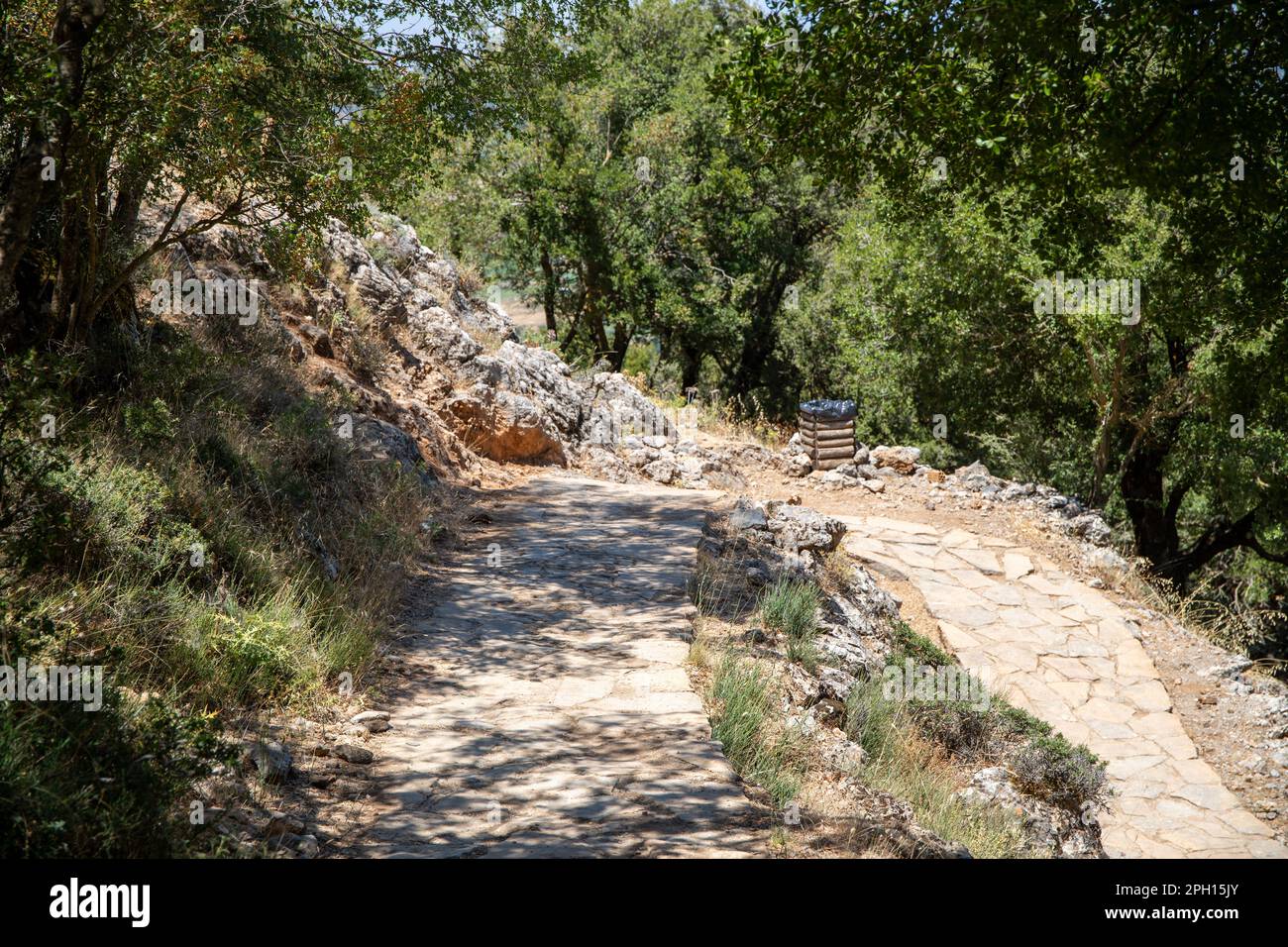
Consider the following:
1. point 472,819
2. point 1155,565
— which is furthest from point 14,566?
point 1155,565

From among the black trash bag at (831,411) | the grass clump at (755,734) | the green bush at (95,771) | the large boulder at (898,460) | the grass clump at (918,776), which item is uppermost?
the black trash bag at (831,411)

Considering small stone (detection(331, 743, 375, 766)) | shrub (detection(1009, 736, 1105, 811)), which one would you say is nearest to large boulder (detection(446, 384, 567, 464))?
shrub (detection(1009, 736, 1105, 811))

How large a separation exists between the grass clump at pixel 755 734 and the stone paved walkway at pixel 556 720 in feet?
0.41

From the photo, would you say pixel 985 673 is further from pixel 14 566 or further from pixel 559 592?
pixel 14 566

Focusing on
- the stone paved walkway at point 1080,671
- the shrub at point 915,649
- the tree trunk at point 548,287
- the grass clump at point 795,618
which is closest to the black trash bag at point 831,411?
the stone paved walkway at point 1080,671

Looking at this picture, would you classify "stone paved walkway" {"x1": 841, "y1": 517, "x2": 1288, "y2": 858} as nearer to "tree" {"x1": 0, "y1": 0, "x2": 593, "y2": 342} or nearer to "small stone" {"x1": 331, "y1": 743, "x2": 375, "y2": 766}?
"small stone" {"x1": 331, "y1": 743, "x2": 375, "y2": 766}

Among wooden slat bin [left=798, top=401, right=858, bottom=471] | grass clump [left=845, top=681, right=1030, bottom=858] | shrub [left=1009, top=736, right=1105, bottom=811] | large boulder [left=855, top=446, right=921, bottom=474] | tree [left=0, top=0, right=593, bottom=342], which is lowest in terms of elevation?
shrub [left=1009, top=736, right=1105, bottom=811]

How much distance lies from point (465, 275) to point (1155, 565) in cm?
1258

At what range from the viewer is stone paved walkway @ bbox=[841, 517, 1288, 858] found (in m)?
8.02

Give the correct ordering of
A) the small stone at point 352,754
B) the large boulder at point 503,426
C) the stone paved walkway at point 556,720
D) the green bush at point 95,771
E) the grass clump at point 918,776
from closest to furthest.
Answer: the green bush at point 95,771 < the stone paved walkway at point 556,720 < the small stone at point 352,754 < the grass clump at point 918,776 < the large boulder at point 503,426

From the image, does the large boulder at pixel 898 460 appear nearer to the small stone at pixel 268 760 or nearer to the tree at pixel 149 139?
the tree at pixel 149 139

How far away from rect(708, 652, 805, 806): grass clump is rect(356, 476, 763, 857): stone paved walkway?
0.13m

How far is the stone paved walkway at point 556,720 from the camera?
4.02 m

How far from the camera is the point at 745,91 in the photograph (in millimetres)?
7758
